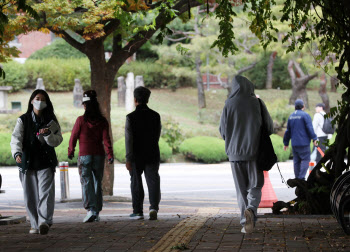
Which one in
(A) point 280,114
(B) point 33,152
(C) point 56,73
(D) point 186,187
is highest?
(C) point 56,73

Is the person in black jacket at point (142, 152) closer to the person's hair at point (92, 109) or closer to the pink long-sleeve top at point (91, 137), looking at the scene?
the pink long-sleeve top at point (91, 137)

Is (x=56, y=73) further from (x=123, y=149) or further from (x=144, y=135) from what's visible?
(x=144, y=135)

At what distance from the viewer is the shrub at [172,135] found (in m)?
31.6

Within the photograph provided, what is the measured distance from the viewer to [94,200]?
10.5 meters

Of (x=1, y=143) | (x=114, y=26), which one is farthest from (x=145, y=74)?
(x=114, y=26)

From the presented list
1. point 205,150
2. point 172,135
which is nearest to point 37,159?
point 205,150

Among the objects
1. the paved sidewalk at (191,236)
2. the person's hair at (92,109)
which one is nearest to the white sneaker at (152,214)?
the paved sidewalk at (191,236)

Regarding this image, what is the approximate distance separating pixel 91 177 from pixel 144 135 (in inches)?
37.5

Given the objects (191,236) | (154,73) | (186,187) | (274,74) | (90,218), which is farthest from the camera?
(274,74)

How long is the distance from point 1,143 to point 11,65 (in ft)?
56.9

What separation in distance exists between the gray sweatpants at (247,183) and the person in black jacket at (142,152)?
7.26ft

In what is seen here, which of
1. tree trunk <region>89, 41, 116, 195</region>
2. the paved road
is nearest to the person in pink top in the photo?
the paved road

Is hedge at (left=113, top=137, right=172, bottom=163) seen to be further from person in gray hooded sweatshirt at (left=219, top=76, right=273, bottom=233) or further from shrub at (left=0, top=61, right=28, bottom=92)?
person in gray hooded sweatshirt at (left=219, top=76, right=273, bottom=233)

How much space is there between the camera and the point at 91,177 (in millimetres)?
10531
